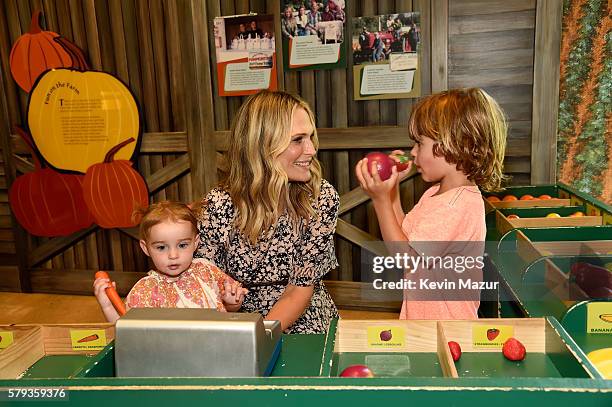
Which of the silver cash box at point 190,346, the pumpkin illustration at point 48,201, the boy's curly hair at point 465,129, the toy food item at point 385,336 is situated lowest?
the pumpkin illustration at point 48,201

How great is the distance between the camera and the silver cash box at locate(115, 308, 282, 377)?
39.7 inches

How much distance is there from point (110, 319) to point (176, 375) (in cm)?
62

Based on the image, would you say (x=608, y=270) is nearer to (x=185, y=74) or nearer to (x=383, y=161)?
(x=383, y=161)

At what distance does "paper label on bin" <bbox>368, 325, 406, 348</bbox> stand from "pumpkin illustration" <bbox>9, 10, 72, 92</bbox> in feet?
12.6

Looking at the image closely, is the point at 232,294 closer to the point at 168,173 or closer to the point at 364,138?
the point at 364,138

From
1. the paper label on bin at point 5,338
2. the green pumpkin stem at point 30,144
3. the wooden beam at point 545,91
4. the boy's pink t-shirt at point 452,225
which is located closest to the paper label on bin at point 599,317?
the boy's pink t-shirt at point 452,225

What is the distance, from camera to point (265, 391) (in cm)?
91

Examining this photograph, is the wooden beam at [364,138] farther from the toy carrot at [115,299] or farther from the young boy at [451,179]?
the toy carrot at [115,299]

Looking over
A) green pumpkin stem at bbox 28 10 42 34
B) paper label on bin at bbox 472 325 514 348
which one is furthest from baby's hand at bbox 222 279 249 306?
green pumpkin stem at bbox 28 10 42 34

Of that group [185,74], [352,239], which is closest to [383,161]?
[352,239]

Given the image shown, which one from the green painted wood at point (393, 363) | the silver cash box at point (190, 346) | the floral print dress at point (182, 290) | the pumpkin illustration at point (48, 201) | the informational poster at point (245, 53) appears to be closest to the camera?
the silver cash box at point (190, 346)

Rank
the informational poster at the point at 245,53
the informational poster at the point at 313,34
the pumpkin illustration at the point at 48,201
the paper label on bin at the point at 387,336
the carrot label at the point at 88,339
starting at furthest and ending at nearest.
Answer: the pumpkin illustration at the point at 48,201 → the informational poster at the point at 245,53 → the informational poster at the point at 313,34 → the carrot label at the point at 88,339 → the paper label on bin at the point at 387,336

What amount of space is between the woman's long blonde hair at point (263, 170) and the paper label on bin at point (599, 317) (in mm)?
982

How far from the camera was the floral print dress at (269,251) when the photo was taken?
2021mm
